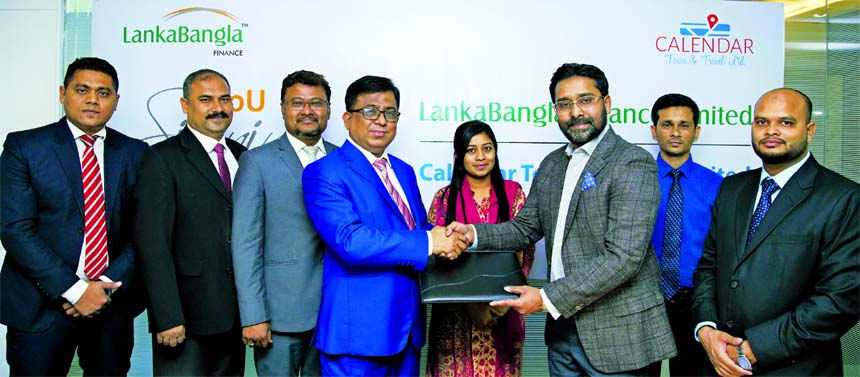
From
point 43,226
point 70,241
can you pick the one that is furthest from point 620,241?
point 43,226

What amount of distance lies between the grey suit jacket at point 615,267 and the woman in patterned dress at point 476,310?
48cm

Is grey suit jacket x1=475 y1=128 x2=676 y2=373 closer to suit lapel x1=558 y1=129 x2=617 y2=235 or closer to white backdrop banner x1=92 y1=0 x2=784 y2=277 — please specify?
suit lapel x1=558 y1=129 x2=617 y2=235

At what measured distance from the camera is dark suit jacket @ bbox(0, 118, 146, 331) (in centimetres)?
285

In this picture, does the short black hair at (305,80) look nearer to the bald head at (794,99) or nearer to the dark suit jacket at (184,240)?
the dark suit jacket at (184,240)

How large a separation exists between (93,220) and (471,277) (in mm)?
1813

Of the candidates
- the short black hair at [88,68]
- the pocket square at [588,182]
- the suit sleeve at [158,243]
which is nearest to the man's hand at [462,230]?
the pocket square at [588,182]

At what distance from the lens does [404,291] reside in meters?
2.73

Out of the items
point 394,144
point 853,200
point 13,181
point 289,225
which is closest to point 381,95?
point 289,225

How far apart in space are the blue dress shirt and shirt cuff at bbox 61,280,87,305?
2831 millimetres

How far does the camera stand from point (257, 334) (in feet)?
9.67

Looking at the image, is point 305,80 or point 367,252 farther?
point 305,80

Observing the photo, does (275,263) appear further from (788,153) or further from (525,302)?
(788,153)

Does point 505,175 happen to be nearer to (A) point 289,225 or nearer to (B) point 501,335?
(B) point 501,335

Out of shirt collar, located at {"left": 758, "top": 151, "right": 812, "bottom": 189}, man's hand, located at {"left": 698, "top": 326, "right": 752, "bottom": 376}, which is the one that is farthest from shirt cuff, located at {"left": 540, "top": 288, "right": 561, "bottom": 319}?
shirt collar, located at {"left": 758, "top": 151, "right": 812, "bottom": 189}
